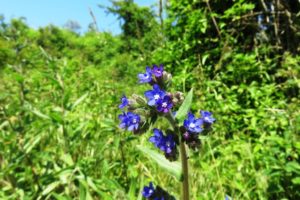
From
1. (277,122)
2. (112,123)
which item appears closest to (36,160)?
(112,123)

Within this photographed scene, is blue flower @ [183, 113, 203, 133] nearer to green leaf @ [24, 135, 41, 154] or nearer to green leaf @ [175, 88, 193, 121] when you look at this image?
green leaf @ [175, 88, 193, 121]

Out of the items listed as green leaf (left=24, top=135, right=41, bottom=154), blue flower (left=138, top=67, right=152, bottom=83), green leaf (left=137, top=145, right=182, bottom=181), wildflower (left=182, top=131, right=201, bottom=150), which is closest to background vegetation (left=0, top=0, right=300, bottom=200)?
green leaf (left=24, top=135, right=41, bottom=154)

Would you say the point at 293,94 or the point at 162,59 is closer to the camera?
the point at 293,94

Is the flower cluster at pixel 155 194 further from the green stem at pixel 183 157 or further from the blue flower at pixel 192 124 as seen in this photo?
the blue flower at pixel 192 124

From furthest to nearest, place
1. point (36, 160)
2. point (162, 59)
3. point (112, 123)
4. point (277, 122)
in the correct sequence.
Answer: point (162, 59) → point (277, 122) → point (36, 160) → point (112, 123)

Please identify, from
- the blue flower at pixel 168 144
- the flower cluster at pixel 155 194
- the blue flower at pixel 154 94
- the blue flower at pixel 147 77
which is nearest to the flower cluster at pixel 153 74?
the blue flower at pixel 147 77

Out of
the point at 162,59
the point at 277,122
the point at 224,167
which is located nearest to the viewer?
the point at 224,167

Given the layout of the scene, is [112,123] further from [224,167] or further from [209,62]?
[209,62]

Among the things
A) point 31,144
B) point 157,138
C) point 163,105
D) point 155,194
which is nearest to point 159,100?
point 163,105
